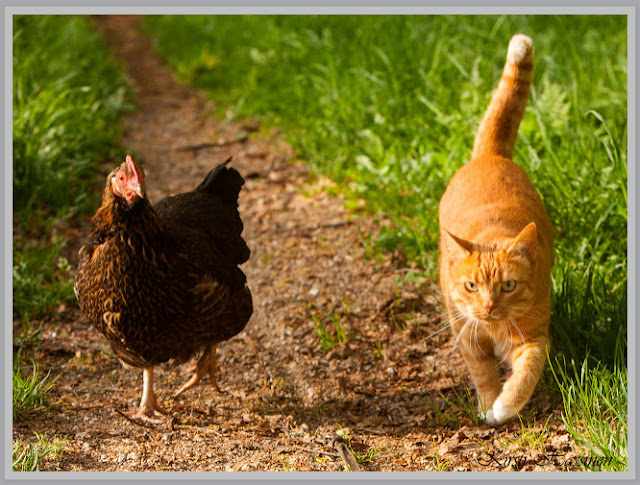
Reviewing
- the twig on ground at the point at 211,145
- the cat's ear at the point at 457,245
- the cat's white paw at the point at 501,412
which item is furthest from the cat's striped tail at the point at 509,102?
the twig on ground at the point at 211,145

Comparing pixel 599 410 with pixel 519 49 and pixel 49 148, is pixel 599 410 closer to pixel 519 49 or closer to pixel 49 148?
pixel 519 49

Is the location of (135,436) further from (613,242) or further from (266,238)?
(613,242)

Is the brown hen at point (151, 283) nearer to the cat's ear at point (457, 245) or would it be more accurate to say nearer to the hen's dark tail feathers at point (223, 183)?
the hen's dark tail feathers at point (223, 183)

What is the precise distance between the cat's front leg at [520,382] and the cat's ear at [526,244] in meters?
0.44

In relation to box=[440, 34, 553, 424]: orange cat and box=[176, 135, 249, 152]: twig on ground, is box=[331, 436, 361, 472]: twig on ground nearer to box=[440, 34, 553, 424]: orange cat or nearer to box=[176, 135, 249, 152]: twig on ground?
box=[440, 34, 553, 424]: orange cat

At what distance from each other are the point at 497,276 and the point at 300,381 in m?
1.30

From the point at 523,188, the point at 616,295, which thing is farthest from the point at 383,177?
the point at 616,295

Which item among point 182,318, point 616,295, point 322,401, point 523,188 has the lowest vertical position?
point 322,401

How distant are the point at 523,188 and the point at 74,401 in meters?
2.61

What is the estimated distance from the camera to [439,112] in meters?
5.24

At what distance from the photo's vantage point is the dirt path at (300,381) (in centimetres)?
323

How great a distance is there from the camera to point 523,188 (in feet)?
12.5

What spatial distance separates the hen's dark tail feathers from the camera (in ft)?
12.9

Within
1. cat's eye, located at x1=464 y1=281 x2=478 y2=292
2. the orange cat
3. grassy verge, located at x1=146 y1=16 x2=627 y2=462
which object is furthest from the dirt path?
cat's eye, located at x1=464 y1=281 x2=478 y2=292
